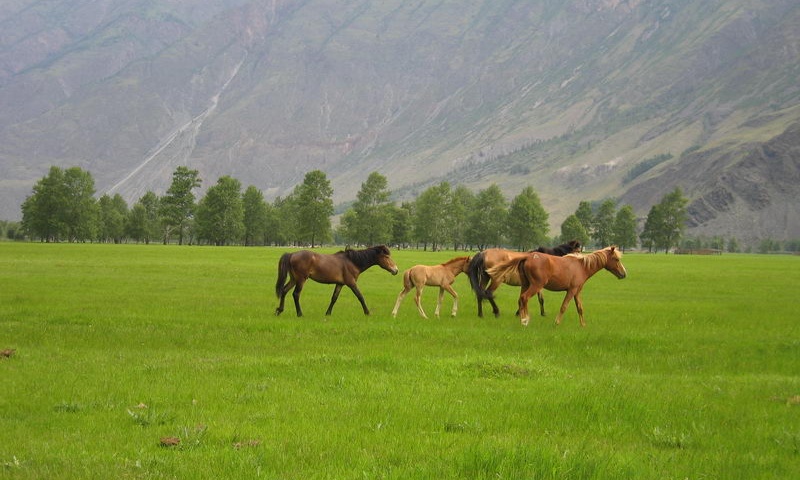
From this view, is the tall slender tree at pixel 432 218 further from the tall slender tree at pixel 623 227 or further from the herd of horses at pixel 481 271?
the herd of horses at pixel 481 271

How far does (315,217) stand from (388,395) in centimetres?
11331

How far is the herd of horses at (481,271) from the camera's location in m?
20.8

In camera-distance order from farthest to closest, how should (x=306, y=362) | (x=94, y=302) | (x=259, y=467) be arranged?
(x=94, y=302) → (x=306, y=362) → (x=259, y=467)

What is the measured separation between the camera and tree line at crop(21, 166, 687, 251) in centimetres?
11869

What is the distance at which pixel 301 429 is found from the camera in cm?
856

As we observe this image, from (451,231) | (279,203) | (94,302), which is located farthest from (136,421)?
(279,203)

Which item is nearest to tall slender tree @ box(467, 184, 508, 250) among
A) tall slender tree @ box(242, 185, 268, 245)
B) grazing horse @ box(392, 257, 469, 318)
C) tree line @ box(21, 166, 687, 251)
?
tree line @ box(21, 166, 687, 251)

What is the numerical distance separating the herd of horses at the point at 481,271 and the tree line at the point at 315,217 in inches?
3868

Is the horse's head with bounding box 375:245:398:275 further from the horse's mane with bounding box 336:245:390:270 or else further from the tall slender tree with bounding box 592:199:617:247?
the tall slender tree with bounding box 592:199:617:247

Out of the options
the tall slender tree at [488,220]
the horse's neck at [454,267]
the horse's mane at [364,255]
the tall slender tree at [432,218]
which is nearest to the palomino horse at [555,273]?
the horse's neck at [454,267]

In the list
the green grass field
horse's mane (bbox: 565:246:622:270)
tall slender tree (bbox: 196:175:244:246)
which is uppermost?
tall slender tree (bbox: 196:175:244:246)

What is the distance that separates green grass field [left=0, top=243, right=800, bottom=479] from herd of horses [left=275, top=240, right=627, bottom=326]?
1050mm

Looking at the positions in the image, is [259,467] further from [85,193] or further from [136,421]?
[85,193]

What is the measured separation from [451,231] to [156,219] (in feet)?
256
